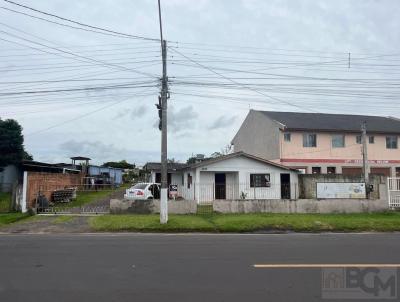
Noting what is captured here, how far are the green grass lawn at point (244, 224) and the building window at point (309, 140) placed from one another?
22181 millimetres

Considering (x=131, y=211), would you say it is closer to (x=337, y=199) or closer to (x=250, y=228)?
(x=250, y=228)

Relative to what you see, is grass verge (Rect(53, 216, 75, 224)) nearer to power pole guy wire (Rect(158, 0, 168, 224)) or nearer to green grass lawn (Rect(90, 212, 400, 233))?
green grass lawn (Rect(90, 212, 400, 233))

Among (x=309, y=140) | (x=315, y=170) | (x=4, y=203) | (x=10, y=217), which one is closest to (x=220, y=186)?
(x=309, y=140)

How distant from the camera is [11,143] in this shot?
135ft

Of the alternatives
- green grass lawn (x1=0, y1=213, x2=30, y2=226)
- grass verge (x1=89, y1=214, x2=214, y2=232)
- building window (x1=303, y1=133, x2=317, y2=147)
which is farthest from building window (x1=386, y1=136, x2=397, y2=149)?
green grass lawn (x1=0, y1=213, x2=30, y2=226)

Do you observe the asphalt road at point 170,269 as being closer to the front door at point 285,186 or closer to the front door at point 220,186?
the front door at point 220,186

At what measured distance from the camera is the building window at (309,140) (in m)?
44.1

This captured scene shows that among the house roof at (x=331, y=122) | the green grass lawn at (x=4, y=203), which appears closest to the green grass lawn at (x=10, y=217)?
the green grass lawn at (x=4, y=203)

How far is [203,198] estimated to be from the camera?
3052 centimetres

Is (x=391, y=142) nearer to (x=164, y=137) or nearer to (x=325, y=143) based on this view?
(x=325, y=143)

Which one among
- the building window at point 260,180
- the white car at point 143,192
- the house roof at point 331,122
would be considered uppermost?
the house roof at point 331,122

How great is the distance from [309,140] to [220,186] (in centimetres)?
1343

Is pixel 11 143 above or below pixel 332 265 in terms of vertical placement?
above

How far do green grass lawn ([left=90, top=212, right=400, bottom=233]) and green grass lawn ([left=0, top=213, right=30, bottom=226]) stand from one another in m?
3.90
